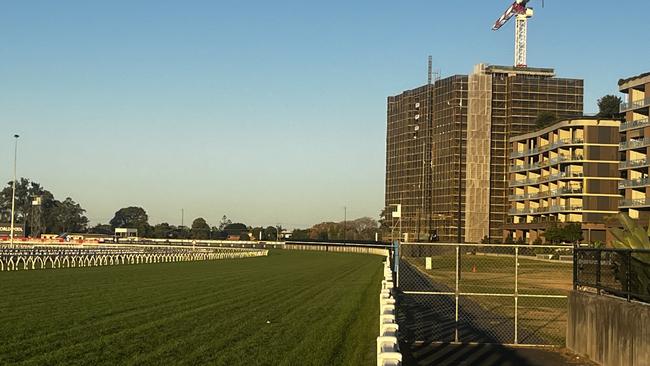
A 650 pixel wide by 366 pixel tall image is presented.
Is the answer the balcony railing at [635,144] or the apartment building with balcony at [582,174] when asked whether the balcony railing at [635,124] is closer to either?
the balcony railing at [635,144]

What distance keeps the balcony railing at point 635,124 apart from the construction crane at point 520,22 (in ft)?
249

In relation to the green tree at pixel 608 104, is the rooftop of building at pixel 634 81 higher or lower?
lower

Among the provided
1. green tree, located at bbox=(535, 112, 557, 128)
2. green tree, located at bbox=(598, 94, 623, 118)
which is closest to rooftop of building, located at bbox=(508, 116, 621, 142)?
green tree, located at bbox=(535, 112, 557, 128)

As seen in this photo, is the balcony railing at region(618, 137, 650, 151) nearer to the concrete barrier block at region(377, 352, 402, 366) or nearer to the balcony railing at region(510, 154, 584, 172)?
the balcony railing at region(510, 154, 584, 172)

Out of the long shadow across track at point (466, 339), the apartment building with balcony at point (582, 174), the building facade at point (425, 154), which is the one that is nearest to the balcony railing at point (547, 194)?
the apartment building with balcony at point (582, 174)

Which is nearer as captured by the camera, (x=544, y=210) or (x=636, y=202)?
(x=636, y=202)

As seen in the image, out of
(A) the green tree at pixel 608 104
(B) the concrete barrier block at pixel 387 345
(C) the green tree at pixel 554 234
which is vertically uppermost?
(A) the green tree at pixel 608 104

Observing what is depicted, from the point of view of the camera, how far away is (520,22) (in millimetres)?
171375

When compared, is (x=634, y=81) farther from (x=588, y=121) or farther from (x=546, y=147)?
(x=546, y=147)

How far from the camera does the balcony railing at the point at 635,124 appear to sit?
84062 millimetres

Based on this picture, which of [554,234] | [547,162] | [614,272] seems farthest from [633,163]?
[614,272]

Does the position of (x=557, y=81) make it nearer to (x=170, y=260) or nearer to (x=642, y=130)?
(x=642, y=130)

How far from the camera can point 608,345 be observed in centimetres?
1470

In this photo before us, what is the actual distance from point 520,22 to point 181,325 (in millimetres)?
163616
